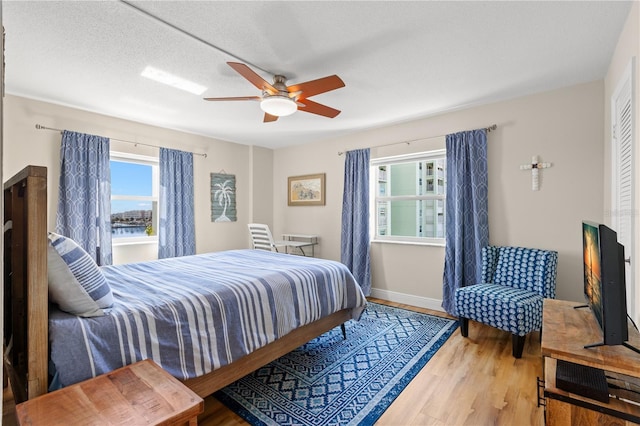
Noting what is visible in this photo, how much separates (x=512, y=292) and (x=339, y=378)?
66.4 inches

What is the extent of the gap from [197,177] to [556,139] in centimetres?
428

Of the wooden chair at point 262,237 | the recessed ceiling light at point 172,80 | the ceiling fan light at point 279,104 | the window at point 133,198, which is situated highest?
the recessed ceiling light at point 172,80

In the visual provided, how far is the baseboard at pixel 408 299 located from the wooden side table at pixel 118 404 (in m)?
3.16

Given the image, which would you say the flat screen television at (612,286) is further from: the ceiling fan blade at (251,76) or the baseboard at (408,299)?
the baseboard at (408,299)

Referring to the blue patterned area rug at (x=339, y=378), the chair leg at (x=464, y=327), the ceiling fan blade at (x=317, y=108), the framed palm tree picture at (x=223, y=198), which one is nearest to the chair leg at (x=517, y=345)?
the chair leg at (x=464, y=327)

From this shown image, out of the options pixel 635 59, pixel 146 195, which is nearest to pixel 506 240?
pixel 635 59

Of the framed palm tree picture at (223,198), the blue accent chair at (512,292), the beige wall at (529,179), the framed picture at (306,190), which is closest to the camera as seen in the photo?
the blue accent chair at (512,292)

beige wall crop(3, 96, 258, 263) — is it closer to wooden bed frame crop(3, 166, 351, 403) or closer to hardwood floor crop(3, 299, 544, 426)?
wooden bed frame crop(3, 166, 351, 403)

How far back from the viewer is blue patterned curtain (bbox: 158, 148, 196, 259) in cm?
406

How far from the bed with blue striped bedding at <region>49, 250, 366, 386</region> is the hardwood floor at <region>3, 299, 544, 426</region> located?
0.48m

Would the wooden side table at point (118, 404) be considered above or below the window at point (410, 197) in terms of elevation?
below

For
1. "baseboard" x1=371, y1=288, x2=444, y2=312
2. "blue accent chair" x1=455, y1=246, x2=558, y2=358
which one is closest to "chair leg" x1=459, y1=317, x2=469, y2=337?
"blue accent chair" x1=455, y1=246, x2=558, y2=358

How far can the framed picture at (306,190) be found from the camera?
4852 mm

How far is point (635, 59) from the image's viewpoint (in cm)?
172
